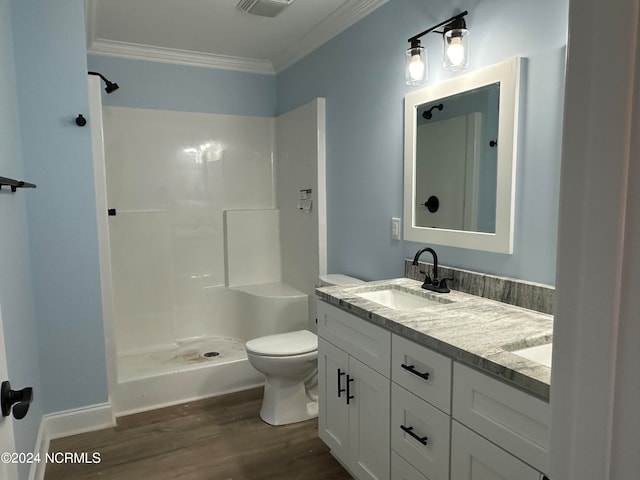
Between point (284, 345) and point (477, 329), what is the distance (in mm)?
1344

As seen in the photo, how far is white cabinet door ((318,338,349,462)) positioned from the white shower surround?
1070 millimetres

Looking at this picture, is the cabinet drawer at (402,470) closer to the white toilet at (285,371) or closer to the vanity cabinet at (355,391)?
the vanity cabinet at (355,391)

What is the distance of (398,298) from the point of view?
85.3 inches

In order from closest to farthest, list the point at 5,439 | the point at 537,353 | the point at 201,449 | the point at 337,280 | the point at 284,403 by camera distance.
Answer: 1. the point at 5,439
2. the point at 537,353
3. the point at 201,449
4. the point at 284,403
5. the point at 337,280

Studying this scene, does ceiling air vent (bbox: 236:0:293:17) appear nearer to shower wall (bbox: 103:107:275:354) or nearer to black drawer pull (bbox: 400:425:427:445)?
shower wall (bbox: 103:107:275:354)

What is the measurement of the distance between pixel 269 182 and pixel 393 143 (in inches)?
64.5

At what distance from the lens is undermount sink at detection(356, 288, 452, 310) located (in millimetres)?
2021

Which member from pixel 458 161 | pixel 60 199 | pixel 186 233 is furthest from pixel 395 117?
pixel 186 233

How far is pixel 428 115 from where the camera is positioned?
215 centimetres

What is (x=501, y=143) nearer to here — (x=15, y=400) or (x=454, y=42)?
(x=454, y=42)

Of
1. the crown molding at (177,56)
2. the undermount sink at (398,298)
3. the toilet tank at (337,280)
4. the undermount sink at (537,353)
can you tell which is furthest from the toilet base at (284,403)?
the crown molding at (177,56)

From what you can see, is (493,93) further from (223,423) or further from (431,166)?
(223,423)

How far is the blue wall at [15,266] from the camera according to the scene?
1.66m

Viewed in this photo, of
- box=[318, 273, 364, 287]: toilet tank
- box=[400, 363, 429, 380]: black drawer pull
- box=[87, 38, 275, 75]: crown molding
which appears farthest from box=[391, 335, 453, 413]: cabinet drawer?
box=[87, 38, 275, 75]: crown molding
